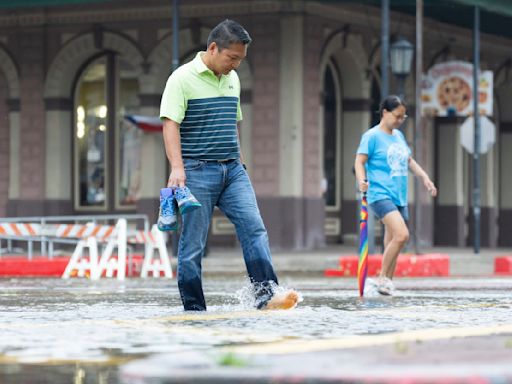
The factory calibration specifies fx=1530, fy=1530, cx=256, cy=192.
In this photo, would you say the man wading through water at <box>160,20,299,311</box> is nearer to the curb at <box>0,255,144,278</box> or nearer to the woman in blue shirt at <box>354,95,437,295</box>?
the woman in blue shirt at <box>354,95,437,295</box>

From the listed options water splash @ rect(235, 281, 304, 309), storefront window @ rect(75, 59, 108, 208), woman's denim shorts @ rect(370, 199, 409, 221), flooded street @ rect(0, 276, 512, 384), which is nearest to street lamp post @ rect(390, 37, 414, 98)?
storefront window @ rect(75, 59, 108, 208)

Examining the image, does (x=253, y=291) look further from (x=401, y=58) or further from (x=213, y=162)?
(x=401, y=58)

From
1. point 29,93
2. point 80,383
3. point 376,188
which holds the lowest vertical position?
point 80,383

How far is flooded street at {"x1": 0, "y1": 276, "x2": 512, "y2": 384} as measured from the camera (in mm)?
7250

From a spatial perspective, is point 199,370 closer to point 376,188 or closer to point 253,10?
point 376,188

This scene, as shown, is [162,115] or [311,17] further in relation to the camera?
[311,17]

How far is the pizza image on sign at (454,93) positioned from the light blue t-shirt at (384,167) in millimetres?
16345

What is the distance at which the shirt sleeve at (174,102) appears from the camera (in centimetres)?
1035

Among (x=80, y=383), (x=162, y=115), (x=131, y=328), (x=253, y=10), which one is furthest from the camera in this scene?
(x=253, y=10)

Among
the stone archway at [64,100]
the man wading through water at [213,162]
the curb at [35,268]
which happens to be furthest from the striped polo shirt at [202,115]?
the stone archway at [64,100]

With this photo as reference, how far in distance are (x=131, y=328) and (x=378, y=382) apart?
3.21m

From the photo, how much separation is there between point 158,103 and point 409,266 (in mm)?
10907

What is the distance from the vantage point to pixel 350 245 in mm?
31281

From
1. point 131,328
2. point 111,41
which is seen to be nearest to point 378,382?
point 131,328
